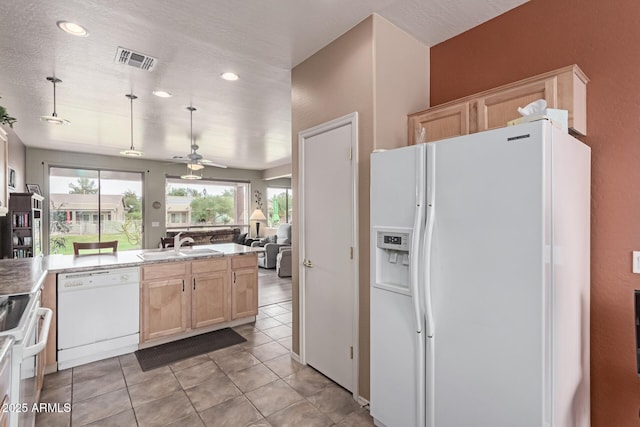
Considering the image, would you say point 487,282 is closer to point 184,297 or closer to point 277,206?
point 184,297

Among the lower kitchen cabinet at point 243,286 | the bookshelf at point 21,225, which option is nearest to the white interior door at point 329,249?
the lower kitchen cabinet at point 243,286

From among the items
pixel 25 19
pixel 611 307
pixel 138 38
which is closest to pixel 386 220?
pixel 611 307

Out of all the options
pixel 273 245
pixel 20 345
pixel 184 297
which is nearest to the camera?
pixel 20 345

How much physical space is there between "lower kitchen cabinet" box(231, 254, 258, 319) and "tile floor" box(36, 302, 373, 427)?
2.35ft

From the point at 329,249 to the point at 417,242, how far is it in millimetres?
1068

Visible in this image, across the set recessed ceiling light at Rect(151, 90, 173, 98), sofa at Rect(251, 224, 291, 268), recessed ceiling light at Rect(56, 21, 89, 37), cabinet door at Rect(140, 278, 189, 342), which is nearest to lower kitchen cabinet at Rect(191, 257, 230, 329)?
cabinet door at Rect(140, 278, 189, 342)

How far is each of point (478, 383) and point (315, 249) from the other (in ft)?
5.24

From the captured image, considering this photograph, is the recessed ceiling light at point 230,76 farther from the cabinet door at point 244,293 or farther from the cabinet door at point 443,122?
the cabinet door at point 244,293

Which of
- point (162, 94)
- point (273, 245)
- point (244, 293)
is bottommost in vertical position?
point (244, 293)

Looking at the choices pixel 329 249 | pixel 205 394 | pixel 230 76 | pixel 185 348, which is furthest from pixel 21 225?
pixel 329 249

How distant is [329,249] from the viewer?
8.70 ft

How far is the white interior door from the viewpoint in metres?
2.44

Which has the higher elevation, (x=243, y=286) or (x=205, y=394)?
(x=243, y=286)

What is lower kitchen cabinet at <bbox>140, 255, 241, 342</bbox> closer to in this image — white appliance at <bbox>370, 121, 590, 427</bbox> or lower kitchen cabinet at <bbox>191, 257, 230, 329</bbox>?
lower kitchen cabinet at <bbox>191, 257, 230, 329</bbox>
